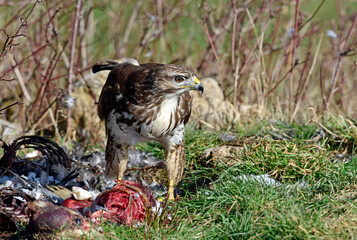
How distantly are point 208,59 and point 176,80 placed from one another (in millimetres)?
3803

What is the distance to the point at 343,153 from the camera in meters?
4.90

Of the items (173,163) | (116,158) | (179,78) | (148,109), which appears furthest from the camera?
(116,158)

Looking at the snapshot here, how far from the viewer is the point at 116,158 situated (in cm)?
457

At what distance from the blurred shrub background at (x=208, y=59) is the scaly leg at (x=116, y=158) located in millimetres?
1155

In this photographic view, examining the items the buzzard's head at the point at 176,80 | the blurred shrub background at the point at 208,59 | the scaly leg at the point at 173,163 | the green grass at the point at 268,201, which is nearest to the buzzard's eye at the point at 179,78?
the buzzard's head at the point at 176,80

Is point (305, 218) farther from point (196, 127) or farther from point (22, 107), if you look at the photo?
point (22, 107)

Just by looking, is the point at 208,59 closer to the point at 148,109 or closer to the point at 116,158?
the point at 116,158

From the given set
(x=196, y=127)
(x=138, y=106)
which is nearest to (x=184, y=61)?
(x=196, y=127)

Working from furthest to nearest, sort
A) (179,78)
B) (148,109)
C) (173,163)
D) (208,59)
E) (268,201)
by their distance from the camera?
(208,59) → (173,163) → (148,109) → (179,78) → (268,201)

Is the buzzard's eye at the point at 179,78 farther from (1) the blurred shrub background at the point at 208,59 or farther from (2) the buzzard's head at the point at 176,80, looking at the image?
(1) the blurred shrub background at the point at 208,59

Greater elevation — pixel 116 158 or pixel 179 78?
pixel 179 78

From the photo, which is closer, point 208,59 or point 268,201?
point 268,201

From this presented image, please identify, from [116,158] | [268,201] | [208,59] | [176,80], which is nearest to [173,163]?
[116,158]

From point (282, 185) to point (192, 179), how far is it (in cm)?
99
